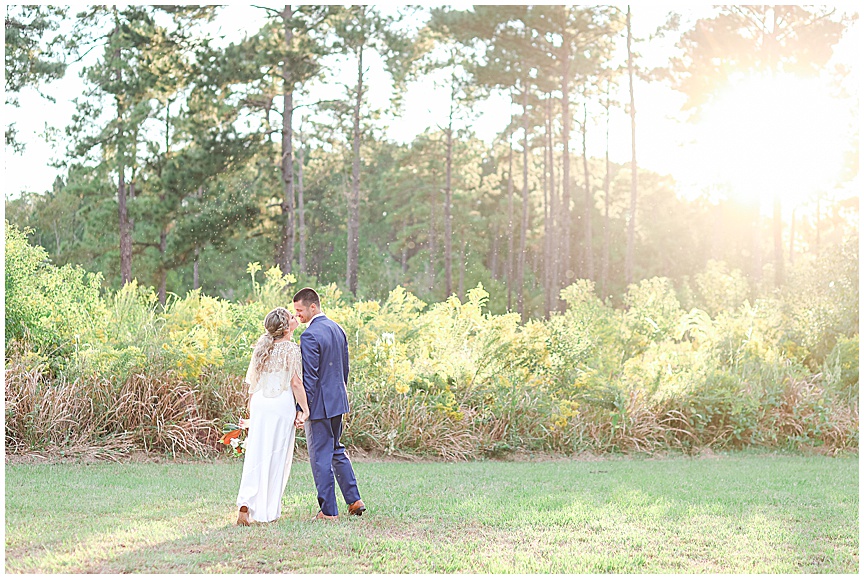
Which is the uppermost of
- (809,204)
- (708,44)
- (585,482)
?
(708,44)

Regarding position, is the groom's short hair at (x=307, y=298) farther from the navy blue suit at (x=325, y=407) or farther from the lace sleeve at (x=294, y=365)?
the lace sleeve at (x=294, y=365)

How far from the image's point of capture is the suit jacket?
5.70m

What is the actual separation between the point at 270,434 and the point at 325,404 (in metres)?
0.40

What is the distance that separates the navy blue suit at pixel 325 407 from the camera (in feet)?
18.7

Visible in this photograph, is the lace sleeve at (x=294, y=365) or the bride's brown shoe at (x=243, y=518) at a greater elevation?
the lace sleeve at (x=294, y=365)

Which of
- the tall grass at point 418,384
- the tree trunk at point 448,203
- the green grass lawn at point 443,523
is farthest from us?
the tree trunk at point 448,203

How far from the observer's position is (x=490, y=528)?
5.60m

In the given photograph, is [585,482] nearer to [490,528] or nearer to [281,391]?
[490,528]

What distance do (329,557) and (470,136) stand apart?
34262mm

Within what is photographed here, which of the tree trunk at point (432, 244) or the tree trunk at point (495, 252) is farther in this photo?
the tree trunk at point (495, 252)

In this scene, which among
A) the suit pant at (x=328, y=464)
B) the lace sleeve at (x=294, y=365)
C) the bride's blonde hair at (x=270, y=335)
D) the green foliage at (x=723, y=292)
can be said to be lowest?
the suit pant at (x=328, y=464)

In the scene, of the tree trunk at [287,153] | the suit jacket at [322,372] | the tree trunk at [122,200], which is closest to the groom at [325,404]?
the suit jacket at [322,372]

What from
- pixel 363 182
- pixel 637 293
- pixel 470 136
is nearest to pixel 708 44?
pixel 470 136

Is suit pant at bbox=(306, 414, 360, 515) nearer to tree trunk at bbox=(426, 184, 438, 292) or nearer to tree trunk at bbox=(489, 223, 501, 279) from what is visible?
tree trunk at bbox=(426, 184, 438, 292)
